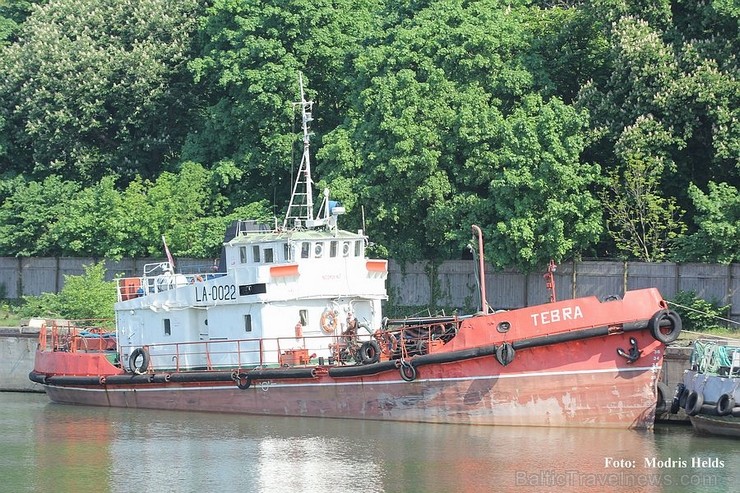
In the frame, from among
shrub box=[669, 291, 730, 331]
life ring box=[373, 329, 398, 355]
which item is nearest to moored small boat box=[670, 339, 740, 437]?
life ring box=[373, 329, 398, 355]

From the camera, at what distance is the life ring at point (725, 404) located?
1016 inches

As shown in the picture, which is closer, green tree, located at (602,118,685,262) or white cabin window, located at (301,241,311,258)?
white cabin window, located at (301,241,311,258)

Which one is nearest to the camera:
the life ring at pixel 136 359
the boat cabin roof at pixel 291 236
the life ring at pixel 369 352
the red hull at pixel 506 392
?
the red hull at pixel 506 392

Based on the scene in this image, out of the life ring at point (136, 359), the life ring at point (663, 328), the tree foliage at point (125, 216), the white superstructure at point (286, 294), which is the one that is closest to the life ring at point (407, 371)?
the white superstructure at point (286, 294)

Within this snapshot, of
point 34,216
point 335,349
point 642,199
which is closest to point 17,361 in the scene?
point 34,216

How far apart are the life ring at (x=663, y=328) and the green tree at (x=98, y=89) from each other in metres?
24.9

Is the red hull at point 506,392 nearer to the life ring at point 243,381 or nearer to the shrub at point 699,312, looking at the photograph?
the life ring at point 243,381

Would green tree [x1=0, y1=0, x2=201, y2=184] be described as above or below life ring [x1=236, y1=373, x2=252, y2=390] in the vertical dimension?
above

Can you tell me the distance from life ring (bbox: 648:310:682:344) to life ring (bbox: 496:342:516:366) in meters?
2.80

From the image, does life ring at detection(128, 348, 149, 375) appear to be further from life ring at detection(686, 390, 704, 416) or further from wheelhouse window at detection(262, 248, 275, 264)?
life ring at detection(686, 390, 704, 416)

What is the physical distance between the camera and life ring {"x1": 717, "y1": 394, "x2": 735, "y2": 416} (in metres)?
25.8

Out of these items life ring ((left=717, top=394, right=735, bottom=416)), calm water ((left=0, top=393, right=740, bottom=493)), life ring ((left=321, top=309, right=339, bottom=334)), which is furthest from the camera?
life ring ((left=321, top=309, right=339, bottom=334))

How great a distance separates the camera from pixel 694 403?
2666 cm

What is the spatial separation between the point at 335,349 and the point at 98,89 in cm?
2003
